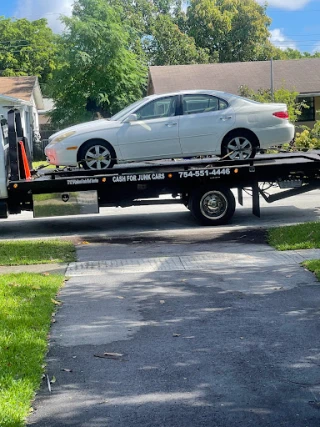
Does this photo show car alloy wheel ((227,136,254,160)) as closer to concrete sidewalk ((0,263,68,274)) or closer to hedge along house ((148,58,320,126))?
concrete sidewalk ((0,263,68,274))

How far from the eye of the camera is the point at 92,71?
3975 centimetres

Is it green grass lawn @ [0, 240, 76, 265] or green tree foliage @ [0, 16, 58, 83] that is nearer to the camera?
green grass lawn @ [0, 240, 76, 265]

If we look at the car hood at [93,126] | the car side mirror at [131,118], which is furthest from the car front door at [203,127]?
the car hood at [93,126]

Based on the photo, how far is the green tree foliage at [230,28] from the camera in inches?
2413

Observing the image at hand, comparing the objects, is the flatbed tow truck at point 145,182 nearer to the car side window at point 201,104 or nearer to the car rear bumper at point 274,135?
the car rear bumper at point 274,135

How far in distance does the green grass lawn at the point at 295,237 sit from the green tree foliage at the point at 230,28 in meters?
51.6

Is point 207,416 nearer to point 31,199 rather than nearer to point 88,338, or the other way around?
point 88,338

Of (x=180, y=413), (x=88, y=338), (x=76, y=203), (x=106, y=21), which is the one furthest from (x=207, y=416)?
(x=106, y=21)

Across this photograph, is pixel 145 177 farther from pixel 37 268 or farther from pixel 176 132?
pixel 37 268

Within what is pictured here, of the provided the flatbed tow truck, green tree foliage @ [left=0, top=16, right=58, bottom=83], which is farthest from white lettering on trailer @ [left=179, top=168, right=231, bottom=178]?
green tree foliage @ [left=0, top=16, right=58, bottom=83]

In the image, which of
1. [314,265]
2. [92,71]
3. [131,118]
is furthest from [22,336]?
[92,71]

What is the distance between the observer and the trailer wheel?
13.0 m

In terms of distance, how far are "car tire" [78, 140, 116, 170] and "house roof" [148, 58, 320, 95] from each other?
82.9 feet

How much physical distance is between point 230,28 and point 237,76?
73.8 ft
